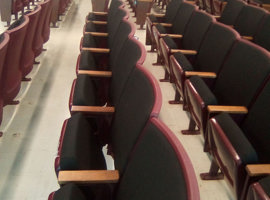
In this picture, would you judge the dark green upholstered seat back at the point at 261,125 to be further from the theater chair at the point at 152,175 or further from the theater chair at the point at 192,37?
the theater chair at the point at 192,37

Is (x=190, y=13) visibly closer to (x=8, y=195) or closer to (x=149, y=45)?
(x=149, y=45)

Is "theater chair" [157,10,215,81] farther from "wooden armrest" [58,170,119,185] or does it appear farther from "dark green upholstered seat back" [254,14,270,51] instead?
"wooden armrest" [58,170,119,185]

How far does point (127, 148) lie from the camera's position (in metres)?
0.73

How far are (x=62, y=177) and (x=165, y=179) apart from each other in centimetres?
34

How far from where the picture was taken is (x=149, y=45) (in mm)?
2988

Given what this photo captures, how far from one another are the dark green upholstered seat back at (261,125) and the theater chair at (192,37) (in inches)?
29.4

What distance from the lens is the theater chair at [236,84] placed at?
109cm

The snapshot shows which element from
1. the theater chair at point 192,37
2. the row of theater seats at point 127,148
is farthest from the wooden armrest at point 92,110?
the theater chair at point 192,37

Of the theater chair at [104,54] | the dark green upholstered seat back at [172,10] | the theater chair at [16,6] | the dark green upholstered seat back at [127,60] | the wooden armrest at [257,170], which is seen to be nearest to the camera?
the wooden armrest at [257,170]

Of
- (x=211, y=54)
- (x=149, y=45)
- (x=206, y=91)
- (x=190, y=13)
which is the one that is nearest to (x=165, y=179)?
(x=206, y=91)

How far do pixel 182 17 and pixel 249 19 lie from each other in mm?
477

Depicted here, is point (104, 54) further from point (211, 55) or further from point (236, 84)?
point (236, 84)

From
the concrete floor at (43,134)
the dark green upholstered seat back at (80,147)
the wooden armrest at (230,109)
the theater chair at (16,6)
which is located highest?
the wooden armrest at (230,109)

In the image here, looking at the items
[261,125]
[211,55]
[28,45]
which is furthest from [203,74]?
[28,45]
